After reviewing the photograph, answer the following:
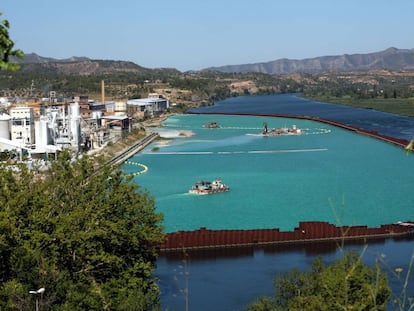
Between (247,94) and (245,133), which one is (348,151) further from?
(247,94)

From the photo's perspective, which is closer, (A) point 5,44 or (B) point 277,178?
(A) point 5,44

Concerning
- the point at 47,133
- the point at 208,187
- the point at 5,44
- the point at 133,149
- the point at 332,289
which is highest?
the point at 5,44

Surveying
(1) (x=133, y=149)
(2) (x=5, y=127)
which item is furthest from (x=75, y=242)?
(1) (x=133, y=149)

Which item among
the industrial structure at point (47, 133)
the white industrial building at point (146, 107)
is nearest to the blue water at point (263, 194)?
the industrial structure at point (47, 133)

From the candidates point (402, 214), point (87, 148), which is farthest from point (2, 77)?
point (402, 214)

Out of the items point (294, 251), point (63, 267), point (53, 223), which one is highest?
point (53, 223)

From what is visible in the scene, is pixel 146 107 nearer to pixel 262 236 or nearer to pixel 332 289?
pixel 262 236
